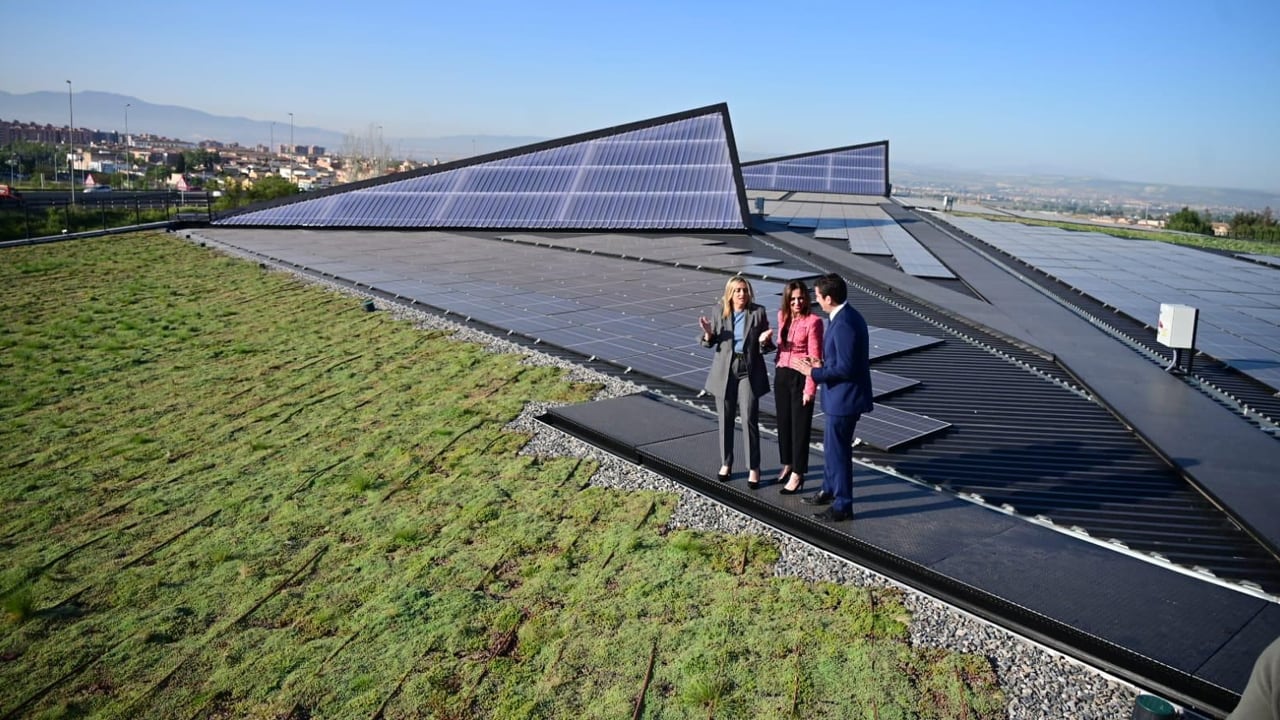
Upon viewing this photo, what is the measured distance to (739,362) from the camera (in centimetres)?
839

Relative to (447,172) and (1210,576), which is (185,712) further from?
(447,172)

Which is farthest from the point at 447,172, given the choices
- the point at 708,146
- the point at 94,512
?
the point at 94,512

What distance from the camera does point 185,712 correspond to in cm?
566

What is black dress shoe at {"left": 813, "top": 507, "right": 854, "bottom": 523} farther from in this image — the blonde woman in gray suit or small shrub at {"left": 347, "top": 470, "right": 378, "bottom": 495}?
small shrub at {"left": 347, "top": 470, "right": 378, "bottom": 495}

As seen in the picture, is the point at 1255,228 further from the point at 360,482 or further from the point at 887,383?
the point at 360,482

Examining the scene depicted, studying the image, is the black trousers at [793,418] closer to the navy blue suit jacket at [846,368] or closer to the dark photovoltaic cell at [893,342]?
the navy blue suit jacket at [846,368]

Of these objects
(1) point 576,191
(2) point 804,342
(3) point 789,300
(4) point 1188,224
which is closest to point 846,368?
(2) point 804,342

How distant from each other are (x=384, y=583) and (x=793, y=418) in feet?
13.0

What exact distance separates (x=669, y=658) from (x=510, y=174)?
3171 centimetres

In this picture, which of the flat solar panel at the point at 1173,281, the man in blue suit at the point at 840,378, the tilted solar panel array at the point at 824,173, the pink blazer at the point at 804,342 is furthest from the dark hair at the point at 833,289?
the tilted solar panel array at the point at 824,173

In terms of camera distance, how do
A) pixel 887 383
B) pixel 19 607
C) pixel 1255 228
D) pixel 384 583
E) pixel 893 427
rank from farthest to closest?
pixel 1255 228, pixel 887 383, pixel 893 427, pixel 384 583, pixel 19 607

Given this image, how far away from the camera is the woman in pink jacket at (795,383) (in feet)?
25.9

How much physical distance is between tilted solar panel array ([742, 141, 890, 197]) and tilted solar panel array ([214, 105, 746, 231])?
26.3 m

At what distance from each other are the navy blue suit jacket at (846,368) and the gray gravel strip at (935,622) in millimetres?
1302
